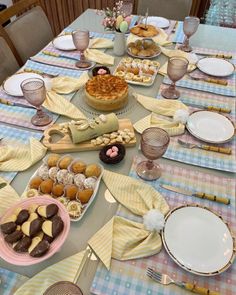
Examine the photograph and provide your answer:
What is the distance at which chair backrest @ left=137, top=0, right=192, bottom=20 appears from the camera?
2084 millimetres

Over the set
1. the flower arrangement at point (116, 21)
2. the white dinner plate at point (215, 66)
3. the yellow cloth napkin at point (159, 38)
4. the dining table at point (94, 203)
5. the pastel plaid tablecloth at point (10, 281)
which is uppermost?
the flower arrangement at point (116, 21)

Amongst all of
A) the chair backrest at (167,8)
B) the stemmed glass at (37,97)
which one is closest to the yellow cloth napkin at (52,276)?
the stemmed glass at (37,97)

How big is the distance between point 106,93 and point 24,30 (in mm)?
925

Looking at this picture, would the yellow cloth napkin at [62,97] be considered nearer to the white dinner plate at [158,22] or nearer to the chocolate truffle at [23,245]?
the chocolate truffle at [23,245]

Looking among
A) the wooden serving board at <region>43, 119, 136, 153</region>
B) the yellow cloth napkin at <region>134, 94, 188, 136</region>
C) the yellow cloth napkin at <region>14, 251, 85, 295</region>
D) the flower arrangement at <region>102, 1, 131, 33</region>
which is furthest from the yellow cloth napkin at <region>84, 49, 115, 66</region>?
the yellow cloth napkin at <region>14, 251, 85, 295</region>

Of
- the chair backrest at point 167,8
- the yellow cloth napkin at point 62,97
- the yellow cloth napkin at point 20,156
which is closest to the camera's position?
the yellow cloth napkin at point 20,156

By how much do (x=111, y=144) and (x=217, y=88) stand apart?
0.65 meters

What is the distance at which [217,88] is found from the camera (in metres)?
1.30

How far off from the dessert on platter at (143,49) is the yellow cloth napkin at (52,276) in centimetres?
116

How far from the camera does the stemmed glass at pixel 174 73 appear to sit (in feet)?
3.88

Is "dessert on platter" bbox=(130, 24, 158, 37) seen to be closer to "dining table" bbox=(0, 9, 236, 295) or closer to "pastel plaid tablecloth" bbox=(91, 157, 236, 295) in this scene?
"dining table" bbox=(0, 9, 236, 295)

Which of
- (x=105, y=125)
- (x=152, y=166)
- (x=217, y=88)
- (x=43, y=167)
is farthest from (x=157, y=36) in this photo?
(x=43, y=167)

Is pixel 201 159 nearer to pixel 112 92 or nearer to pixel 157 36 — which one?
pixel 112 92

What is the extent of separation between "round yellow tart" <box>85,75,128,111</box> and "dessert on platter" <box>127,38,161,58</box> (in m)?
0.35
